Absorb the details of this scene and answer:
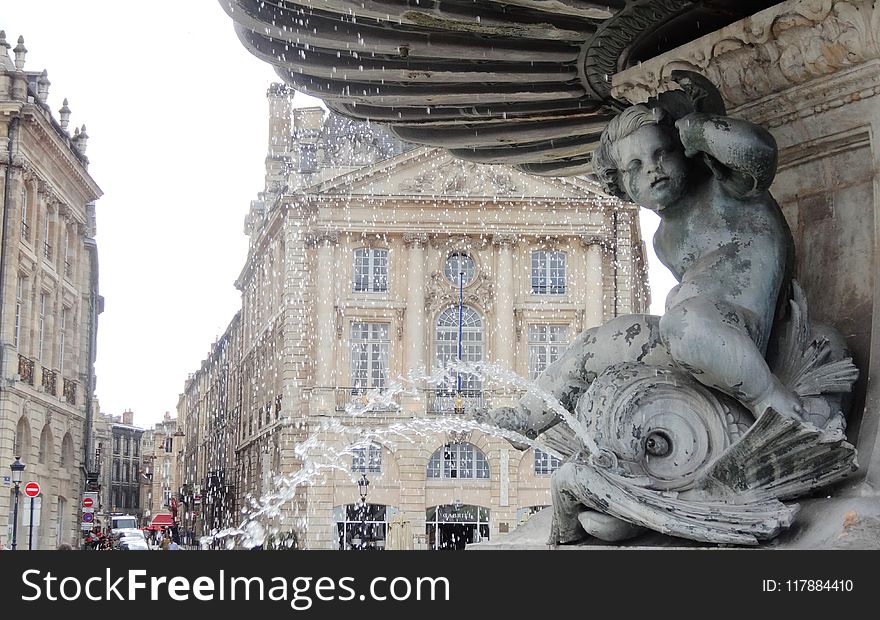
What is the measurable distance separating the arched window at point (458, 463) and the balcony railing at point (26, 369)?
43.4 ft

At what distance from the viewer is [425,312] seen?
41.4 metres

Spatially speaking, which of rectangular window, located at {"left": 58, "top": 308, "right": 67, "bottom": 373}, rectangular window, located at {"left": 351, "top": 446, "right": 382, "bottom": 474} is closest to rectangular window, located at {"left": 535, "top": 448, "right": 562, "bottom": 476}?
rectangular window, located at {"left": 351, "top": 446, "right": 382, "bottom": 474}

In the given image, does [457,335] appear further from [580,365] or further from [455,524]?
[580,365]

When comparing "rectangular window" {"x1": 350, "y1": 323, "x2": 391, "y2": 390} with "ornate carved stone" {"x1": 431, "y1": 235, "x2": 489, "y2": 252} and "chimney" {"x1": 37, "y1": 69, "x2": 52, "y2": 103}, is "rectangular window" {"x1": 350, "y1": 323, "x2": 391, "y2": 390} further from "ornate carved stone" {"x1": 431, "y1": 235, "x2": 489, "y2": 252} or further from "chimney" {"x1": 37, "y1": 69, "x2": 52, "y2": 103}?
"chimney" {"x1": 37, "y1": 69, "x2": 52, "y2": 103}

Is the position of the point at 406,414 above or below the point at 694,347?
above

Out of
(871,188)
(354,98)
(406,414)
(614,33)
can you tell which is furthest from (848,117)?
(406,414)

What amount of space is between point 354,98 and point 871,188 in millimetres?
1742

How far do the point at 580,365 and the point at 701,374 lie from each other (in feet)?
1.69

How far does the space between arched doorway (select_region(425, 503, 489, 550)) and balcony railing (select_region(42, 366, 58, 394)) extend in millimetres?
12043

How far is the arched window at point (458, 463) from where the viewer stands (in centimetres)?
4034

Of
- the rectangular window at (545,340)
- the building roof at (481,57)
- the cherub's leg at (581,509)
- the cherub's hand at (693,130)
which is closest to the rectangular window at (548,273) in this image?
the rectangular window at (545,340)

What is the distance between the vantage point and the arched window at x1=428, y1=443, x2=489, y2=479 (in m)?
40.3
